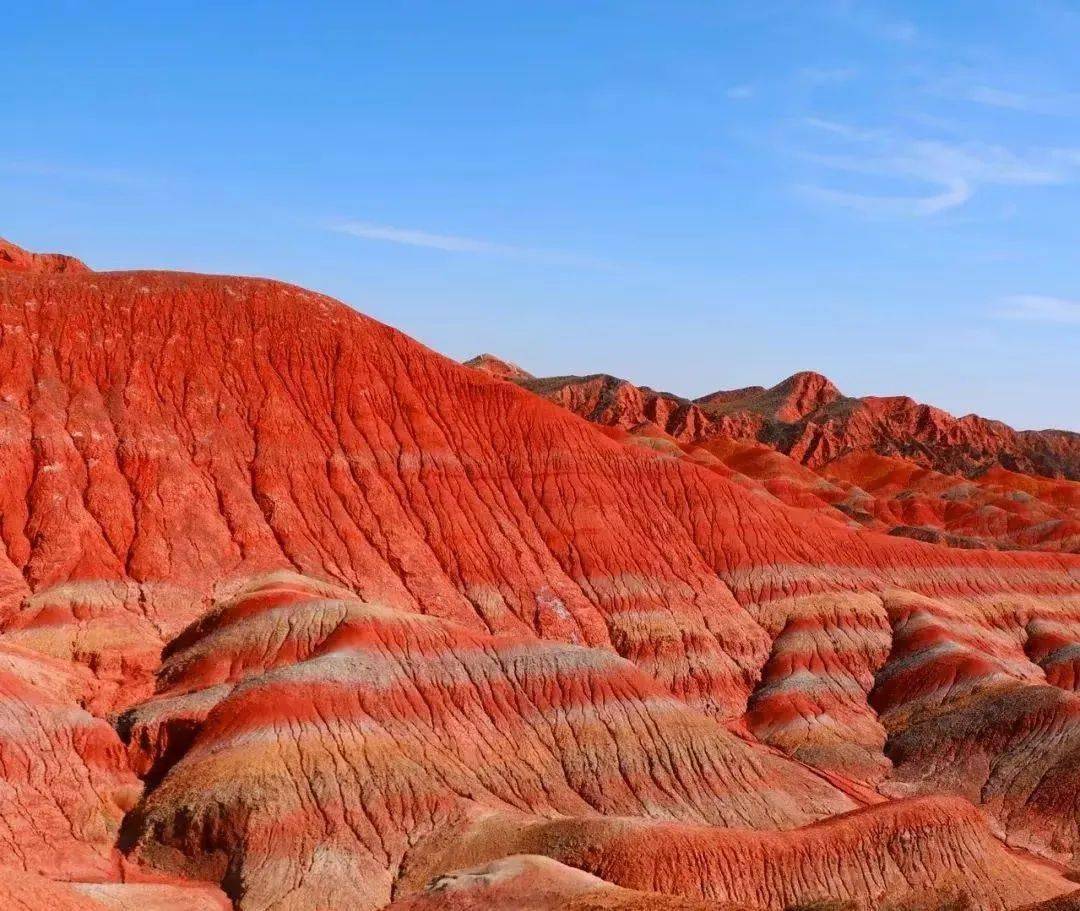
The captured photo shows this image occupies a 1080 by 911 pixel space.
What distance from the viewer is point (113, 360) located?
84125 millimetres

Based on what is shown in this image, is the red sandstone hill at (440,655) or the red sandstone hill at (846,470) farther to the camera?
the red sandstone hill at (846,470)

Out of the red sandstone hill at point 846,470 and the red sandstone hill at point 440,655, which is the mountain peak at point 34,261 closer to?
the red sandstone hill at point 440,655

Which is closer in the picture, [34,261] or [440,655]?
[440,655]

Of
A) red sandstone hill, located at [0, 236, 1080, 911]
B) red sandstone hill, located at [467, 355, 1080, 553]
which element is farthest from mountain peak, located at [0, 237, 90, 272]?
red sandstone hill, located at [467, 355, 1080, 553]

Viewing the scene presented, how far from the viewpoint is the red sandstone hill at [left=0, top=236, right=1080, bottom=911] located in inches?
1934

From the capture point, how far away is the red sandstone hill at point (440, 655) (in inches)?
1934

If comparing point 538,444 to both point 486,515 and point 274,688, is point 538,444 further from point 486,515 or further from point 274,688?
point 274,688

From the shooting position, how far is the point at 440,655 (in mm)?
61969

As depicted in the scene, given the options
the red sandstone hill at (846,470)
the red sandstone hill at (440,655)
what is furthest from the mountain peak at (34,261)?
the red sandstone hill at (846,470)

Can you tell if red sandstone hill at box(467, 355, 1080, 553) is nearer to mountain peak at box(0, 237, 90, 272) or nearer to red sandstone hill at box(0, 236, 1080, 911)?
red sandstone hill at box(0, 236, 1080, 911)

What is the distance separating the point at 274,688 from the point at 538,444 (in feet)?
131

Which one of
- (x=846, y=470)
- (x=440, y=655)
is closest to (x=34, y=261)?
(x=440, y=655)

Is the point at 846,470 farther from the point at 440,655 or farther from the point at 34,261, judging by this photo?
the point at 440,655

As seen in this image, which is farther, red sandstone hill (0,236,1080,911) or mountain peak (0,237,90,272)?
mountain peak (0,237,90,272)
